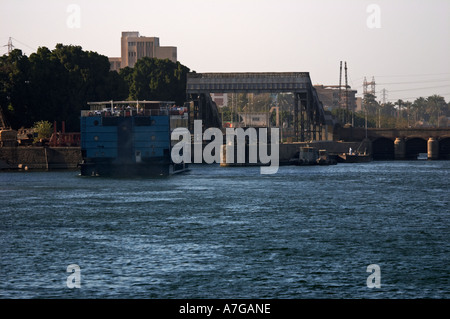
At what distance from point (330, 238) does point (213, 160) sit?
110 metres

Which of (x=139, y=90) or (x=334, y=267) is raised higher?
(x=139, y=90)

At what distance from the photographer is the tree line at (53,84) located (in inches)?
5709

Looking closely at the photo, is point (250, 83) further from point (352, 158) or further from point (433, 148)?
point (433, 148)

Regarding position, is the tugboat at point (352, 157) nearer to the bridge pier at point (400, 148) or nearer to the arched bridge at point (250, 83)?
the arched bridge at point (250, 83)

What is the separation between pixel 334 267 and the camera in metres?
42.3

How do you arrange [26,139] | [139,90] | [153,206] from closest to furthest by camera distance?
[153,206], [26,139], [139,90]

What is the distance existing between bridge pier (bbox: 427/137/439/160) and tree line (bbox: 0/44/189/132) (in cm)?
7741

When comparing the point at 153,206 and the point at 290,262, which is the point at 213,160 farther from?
the point at 290,262

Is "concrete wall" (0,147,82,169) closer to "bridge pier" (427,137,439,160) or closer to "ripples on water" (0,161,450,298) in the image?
"ripples on water" (0,161,450,298)

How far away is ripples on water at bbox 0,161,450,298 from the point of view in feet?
125

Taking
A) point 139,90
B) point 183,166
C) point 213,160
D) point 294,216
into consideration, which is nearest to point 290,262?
point 294,216

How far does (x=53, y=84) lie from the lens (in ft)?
487

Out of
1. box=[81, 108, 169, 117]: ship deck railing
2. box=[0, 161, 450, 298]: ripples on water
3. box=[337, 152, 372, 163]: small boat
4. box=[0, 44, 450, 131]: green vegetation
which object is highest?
box=[0, 44, 450, 131]: green vegetation

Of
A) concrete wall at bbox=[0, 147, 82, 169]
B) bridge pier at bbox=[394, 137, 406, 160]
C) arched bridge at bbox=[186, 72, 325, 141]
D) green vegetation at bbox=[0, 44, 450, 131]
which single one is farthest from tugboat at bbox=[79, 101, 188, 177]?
bridge pier at bbox=[394, 137, 406, 160]
